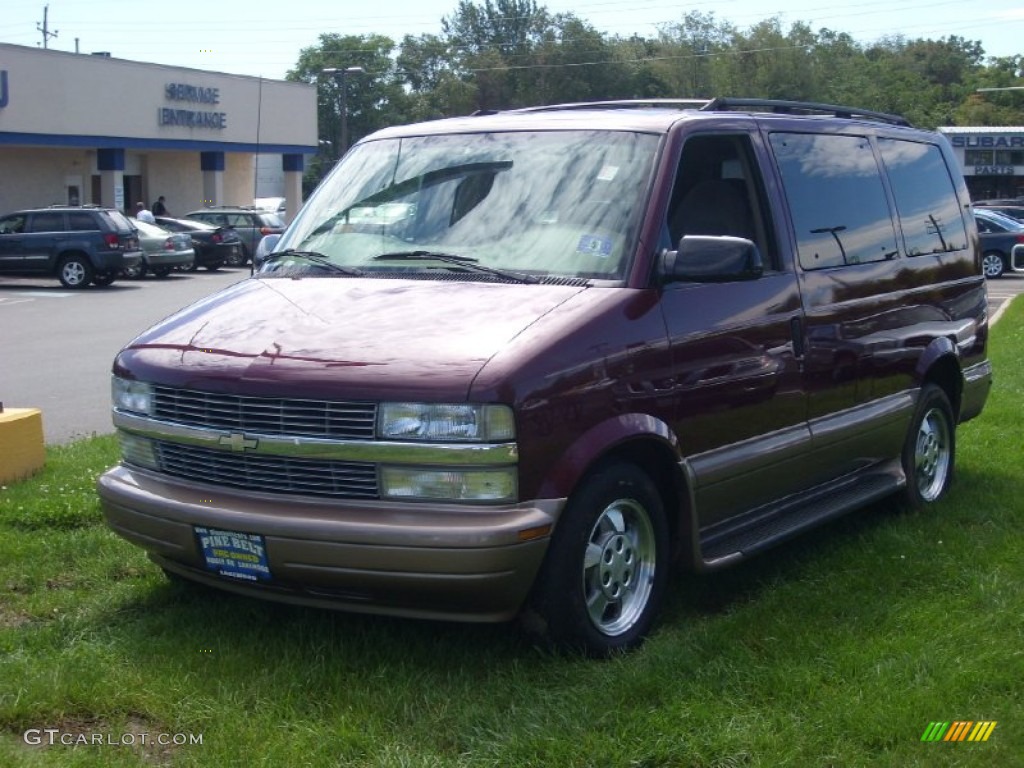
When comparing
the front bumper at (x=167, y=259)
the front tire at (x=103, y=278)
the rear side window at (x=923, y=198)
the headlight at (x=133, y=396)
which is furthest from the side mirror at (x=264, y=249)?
the front bumper at (x=167, y=259)

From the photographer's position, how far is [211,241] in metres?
34.0

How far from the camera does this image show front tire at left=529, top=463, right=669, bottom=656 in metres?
4.75

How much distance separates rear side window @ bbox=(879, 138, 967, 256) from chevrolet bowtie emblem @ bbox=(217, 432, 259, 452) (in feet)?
12.9

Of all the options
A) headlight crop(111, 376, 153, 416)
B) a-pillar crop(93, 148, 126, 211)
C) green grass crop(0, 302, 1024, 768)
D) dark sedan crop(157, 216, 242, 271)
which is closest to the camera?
green grass crop(0, 302, 1024, 768)

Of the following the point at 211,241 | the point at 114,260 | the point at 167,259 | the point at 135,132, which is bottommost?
the point at 167,259

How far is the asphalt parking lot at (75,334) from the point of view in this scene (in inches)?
465

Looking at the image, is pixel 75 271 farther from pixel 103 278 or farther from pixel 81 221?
pixel 81 221

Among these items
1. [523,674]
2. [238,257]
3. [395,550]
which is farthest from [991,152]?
[395,550]

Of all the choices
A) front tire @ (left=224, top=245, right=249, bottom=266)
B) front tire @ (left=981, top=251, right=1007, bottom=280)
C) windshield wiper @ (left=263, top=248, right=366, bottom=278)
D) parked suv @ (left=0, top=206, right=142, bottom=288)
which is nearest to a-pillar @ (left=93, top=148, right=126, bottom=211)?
front tire @ (left=224, top=245, right=249, bottom=266)

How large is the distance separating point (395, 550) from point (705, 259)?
5.49ft

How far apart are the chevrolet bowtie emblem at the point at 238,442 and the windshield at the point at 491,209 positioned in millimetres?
1107

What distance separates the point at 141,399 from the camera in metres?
5.24

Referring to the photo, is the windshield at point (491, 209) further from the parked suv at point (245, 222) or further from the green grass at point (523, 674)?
the parked suv at point (245, 222)

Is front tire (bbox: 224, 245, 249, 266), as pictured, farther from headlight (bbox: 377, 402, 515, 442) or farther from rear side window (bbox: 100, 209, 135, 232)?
headlight (bbox: 377, 402, 515, 442)
